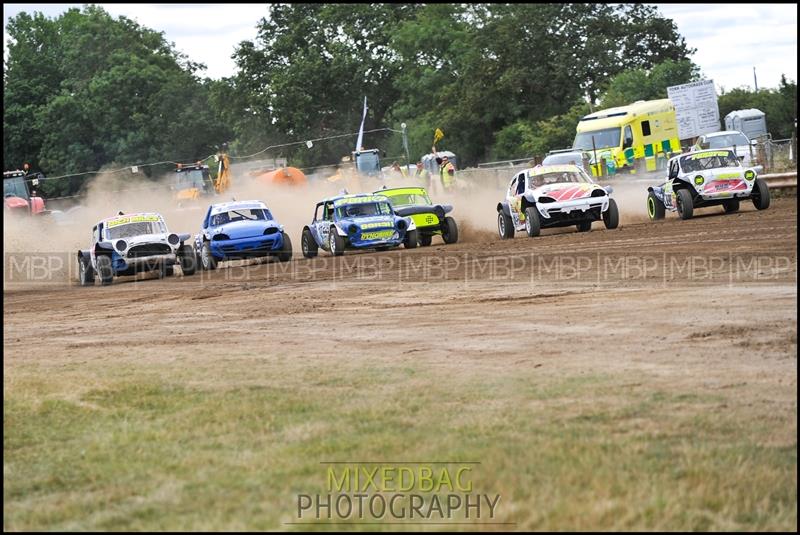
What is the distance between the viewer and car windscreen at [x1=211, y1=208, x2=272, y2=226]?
2755 centimetres

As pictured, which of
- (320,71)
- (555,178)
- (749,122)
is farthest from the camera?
(320,71)

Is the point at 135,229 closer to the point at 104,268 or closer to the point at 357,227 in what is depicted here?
the point at 104,268

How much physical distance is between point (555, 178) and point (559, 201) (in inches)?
40.0

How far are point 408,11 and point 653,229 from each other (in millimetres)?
60902

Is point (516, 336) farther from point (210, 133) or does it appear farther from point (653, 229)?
point (210, 133)

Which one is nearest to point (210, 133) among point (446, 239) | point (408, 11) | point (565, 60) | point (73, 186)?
point (73, 186)

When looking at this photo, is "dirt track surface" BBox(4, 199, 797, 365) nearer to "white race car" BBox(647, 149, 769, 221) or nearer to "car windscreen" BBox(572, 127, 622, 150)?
"white race car" BBox(647, 149, 769, 221)

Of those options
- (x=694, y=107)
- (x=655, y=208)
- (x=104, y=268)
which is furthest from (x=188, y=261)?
(x=694, y=107)

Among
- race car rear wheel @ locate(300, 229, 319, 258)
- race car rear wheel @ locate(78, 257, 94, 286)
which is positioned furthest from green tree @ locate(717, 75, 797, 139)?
race car rear wheel @ locate(78, 257, 94, 286)

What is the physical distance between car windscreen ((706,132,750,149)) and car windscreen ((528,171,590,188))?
62.0 feet

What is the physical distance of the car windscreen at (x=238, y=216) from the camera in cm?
2755

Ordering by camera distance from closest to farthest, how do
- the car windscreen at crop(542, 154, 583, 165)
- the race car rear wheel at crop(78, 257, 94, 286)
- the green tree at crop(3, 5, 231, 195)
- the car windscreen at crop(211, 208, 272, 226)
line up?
1. the race car rear wheel at crop(78, 257, 94, 286)
2. the car windscreen at crop(211, 208, 272, 226)
3. the car windscreen at crop(542, 154, 583, 165)
4. the green tree at crop(3, 5, 231, 195)

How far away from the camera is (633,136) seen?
41406mm

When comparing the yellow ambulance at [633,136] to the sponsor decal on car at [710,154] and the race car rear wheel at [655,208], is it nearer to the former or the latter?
the race car rear wheel at [655,208]
